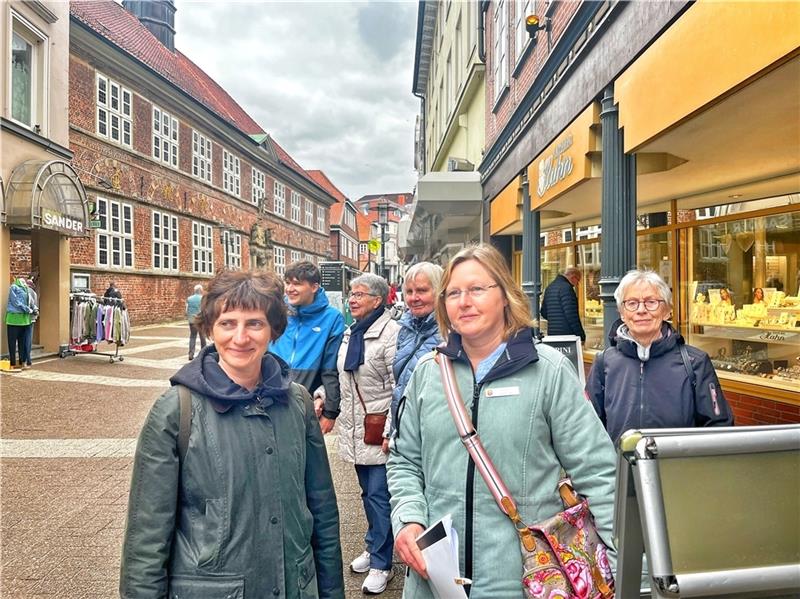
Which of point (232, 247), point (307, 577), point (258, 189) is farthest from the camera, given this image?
point (258, 189)

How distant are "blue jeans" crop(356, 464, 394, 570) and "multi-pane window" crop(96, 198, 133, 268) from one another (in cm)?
2024

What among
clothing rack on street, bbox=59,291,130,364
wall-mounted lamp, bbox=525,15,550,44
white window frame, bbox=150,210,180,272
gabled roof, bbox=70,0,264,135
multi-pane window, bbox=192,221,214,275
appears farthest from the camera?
multi-pane window, bbox=192,221,214,275

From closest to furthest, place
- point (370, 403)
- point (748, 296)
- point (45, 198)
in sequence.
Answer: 1. point (370, 403)
2. point (748, 296)
3. point (45, 198)

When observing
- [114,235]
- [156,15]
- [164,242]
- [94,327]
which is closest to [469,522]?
[94,327]

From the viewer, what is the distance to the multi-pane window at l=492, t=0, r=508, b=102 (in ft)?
35.0

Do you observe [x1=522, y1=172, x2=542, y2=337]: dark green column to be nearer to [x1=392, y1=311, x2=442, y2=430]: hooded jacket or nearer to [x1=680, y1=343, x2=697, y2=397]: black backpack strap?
[x1=392, y1=311, x2=442, y2=430]: hooded jacket

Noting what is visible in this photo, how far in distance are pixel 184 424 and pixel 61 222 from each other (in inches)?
536

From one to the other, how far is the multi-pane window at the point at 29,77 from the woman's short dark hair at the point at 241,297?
44.9 feet

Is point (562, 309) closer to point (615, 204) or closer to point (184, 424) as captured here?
point (615, 204)

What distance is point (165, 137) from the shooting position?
25.9 metres

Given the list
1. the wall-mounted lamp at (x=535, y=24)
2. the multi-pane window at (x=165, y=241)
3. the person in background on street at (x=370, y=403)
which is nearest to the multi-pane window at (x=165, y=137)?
the multi-pane window at (x=165, y=241)

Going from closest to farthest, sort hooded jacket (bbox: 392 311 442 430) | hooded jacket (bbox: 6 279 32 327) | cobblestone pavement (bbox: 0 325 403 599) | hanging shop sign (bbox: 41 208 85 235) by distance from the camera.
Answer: hooded jacket (bbox: 392 311 442 430) < cobblestone pavement (bbox: 0 325 403 599) < hooded jacket (bbox: 6 279 32 327) < hanging shop sign (bbox: 41 208 85 235)

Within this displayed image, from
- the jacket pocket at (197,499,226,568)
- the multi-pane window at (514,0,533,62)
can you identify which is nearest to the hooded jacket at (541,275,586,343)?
the multi-pane window at (514,0,533,62)

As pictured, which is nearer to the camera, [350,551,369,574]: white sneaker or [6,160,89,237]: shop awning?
[350,551,369,574]: white sneaker
